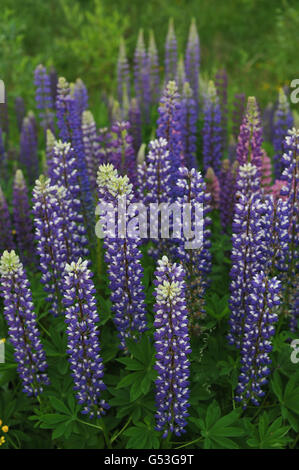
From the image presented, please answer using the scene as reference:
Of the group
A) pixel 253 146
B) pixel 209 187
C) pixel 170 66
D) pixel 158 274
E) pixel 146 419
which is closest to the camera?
pixel 158 274

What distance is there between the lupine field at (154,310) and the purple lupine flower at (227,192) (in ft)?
0.06

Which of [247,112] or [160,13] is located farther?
[160,13]

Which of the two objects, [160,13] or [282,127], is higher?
[160,13]

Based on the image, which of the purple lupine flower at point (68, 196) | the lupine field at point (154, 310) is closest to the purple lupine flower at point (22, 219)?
the lupine field at point (154, 310)

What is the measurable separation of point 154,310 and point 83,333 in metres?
0.48

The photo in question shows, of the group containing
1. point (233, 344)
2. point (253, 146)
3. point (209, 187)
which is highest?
point (253, 146)

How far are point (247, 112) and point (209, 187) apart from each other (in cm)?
84

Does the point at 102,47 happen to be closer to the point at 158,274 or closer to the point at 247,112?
the point at 247,112

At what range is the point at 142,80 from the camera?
6.57m

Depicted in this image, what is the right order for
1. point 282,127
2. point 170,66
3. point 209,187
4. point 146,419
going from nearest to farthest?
point 146,419, point 209,187, point 282,127, point 170,66

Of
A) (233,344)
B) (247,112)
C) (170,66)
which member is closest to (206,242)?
(233,344)

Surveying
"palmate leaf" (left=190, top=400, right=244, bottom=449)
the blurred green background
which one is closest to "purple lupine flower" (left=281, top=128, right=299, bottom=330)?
"palmate leaf" (left=190, top=400, right=244, bottom=449)

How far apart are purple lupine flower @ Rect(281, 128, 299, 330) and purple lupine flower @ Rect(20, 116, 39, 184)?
284 cm

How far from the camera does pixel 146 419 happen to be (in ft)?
11.9
